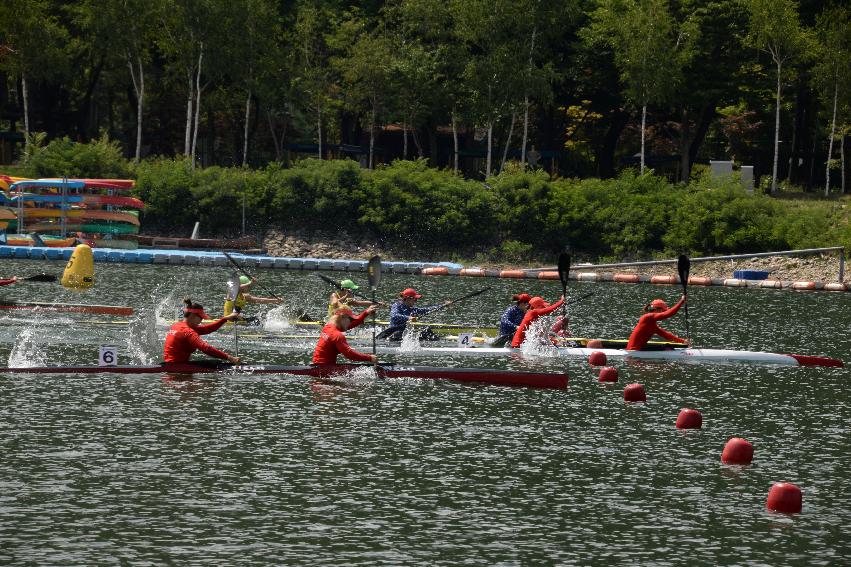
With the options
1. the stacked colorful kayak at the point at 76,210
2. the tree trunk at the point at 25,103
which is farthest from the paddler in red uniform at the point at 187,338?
the tree trunk at the point at 25,103

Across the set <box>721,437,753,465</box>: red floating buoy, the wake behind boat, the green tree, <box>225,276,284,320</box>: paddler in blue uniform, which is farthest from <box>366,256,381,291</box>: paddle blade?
the green tree

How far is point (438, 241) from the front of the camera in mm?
80562

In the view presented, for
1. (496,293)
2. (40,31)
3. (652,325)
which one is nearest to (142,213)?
(40,31)

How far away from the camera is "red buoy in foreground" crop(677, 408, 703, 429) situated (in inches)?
1107

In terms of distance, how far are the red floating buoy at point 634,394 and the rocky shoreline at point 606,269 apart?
40785 millimetres

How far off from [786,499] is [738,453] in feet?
11.5

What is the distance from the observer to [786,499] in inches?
838

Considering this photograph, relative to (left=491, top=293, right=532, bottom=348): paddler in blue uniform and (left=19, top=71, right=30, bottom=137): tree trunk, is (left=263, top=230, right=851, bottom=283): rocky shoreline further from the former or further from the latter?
(left=491, top=293, right=532, bottom=348): paddler in blue uniform

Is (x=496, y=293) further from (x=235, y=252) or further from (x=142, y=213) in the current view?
(x=142, y=213)

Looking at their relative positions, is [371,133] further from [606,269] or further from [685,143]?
[606,269]

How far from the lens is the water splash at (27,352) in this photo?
33.1 metres

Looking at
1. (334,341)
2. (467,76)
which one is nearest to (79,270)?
(334,341)

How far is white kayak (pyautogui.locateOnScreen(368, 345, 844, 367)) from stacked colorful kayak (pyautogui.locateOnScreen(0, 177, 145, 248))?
142ft

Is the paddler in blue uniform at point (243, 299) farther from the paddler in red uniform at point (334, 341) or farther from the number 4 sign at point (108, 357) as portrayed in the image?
the number 4 sign at point (108, 357)
